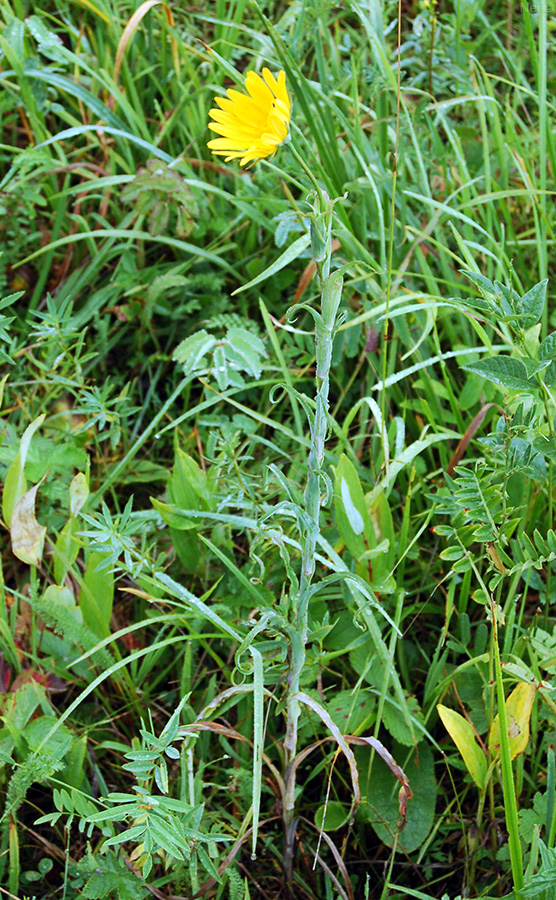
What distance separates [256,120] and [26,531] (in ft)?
2.79

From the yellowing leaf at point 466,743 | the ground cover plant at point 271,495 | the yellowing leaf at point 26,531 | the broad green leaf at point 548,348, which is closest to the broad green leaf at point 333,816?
the ground cover plant at point 271,495

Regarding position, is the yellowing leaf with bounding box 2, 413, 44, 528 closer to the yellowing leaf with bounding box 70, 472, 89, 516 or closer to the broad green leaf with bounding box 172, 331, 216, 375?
the yellowing leaf with bounding box 70, 472, 89, 516

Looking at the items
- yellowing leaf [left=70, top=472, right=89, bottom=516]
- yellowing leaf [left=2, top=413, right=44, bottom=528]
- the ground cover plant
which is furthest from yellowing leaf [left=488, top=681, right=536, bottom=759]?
yellowing leaf [left=2, top=413, right=44, bottom=528]

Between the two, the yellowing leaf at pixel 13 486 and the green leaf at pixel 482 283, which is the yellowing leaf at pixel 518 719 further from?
the yellowing leaf at pixel 13 486

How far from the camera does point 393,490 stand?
158cm

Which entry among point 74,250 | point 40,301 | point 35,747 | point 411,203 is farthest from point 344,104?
point 35,747

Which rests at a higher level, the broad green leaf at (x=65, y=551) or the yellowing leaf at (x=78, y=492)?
the yellowing leaf at (x=78, y=492)

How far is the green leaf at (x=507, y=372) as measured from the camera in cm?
110

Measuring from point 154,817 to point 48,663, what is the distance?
20.6 inches

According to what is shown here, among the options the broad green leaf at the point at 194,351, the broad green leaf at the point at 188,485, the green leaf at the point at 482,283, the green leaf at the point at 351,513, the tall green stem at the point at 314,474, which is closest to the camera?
the tall green stem at the point at 314,474

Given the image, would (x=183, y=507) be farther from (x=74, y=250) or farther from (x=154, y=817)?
(x=74, y=250)

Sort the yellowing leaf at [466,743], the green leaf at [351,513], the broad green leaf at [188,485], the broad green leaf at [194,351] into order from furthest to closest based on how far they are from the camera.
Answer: the broad green leaf at [194,351] → the broad green leaf at [188,485] → the green leaf at [351,513] → the yellowing leaf at [466,743]

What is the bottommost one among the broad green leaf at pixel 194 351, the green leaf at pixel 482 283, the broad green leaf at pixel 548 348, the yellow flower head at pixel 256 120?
the broad green leaf at pixel 194 351

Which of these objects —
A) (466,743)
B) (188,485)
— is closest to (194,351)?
(188,485)
